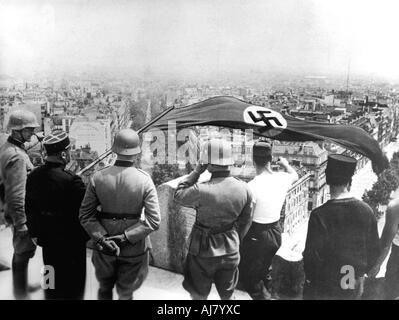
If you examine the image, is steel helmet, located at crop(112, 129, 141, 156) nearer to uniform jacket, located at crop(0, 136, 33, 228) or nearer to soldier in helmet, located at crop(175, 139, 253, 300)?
soldier in helmet, located at crop(175, 139, 253, 300)

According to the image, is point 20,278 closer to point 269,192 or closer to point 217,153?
point 217,153

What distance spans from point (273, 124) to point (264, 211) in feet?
2.42

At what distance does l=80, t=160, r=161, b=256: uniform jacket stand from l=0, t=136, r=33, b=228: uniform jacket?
66cm

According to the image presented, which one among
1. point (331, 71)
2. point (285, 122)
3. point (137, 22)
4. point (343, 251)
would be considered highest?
point (137, 22)

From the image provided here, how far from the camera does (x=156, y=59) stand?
4234mm

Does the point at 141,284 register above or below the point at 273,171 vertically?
below

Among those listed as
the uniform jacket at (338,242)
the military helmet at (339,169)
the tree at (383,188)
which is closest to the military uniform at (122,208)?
the uniform jacket at (338,242)

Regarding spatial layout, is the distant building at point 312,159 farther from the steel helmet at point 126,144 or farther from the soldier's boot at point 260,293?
the steel helmet at point 126,144

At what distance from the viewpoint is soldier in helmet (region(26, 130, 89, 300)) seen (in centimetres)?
415

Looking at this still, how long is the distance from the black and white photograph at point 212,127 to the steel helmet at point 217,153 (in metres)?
0.02

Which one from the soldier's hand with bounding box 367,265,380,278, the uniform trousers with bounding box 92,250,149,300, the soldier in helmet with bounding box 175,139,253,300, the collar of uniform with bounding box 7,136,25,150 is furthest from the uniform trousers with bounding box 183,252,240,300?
the collar of uniform with bounding box 7,136,25,150

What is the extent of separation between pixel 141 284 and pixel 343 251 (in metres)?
1.75
